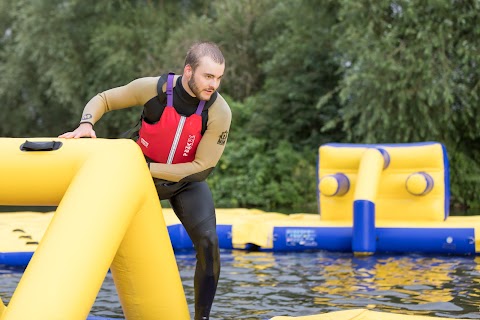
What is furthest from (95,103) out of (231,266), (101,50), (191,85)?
(101,50)

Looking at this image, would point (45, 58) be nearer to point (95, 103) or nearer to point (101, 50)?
point (101, 50)

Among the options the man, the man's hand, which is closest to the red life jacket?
the man

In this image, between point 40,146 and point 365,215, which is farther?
point 365,215

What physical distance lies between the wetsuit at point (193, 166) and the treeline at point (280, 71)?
9.73 metres

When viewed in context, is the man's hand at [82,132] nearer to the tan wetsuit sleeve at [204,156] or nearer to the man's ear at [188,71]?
the tan wetsuit sleeve at [204,156]

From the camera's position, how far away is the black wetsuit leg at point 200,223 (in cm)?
392

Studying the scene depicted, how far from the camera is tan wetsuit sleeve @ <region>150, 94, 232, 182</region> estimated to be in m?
3.88

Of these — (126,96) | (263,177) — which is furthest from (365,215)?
(263,177)

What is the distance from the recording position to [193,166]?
388 centimetres

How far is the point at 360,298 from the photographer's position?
5.58 m

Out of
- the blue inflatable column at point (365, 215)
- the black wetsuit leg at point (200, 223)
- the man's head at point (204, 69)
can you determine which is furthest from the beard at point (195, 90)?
the blue inflatable column at point (365, 215)

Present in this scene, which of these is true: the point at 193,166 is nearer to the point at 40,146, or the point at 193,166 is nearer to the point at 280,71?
the point at 40,146

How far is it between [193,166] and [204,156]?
0.22 feet

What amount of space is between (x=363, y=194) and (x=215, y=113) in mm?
4104
